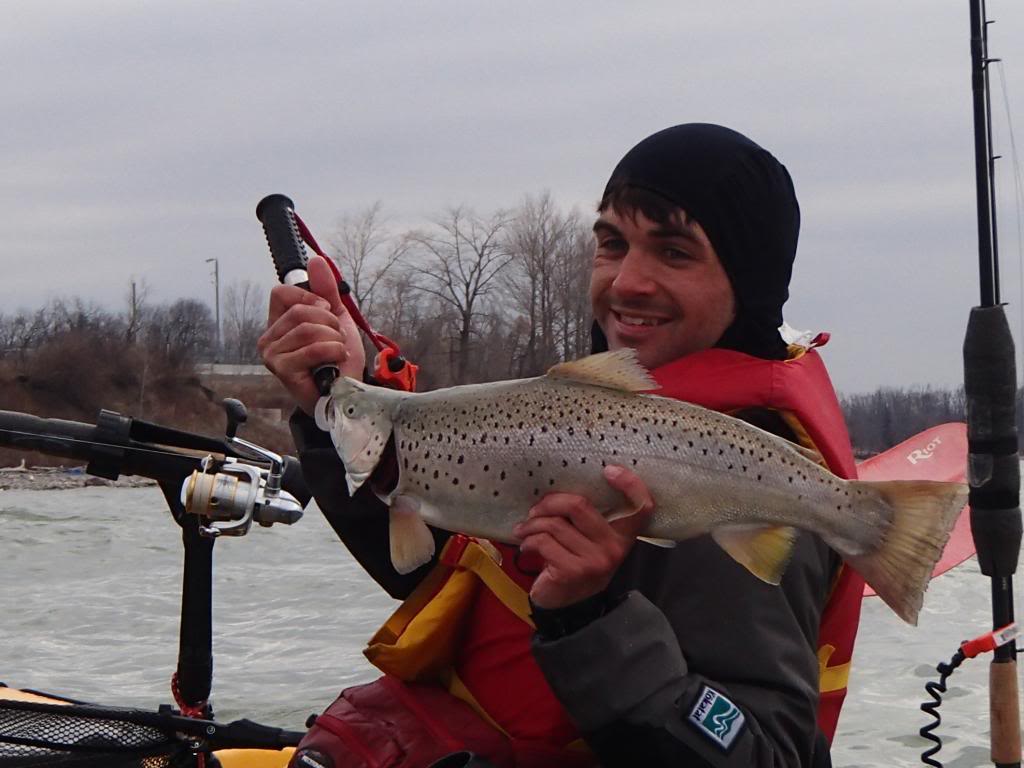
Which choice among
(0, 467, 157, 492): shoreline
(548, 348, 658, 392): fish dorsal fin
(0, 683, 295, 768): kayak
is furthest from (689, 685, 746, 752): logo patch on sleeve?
(0, 467, 157, 492): shoreline

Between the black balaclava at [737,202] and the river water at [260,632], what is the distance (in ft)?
23.4

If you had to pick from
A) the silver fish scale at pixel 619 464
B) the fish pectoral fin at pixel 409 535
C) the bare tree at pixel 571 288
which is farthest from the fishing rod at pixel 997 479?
the bare tree at pixel 571 288

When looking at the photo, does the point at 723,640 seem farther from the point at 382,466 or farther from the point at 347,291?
the point at 347,291

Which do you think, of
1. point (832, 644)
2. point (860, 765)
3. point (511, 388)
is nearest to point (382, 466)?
point (511, 388)

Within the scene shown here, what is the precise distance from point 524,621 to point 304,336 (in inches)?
33.1

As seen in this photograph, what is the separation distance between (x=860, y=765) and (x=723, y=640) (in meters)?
7.44

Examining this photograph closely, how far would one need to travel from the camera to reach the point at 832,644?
2.91 metres

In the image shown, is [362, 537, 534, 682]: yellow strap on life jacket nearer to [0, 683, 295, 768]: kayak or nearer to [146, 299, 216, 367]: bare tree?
[0, 683, 295, 768]: kayak

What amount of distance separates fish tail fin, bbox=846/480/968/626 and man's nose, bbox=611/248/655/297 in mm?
703

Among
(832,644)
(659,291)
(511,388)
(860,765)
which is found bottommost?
(860,765)

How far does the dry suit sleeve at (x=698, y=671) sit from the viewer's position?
7.85 ft

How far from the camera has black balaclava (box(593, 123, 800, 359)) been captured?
2.88 metres

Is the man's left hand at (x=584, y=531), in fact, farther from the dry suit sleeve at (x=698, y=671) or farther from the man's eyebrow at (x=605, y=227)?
the man's eyebrow at (x=605, y=227)

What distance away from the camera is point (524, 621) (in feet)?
9.21
